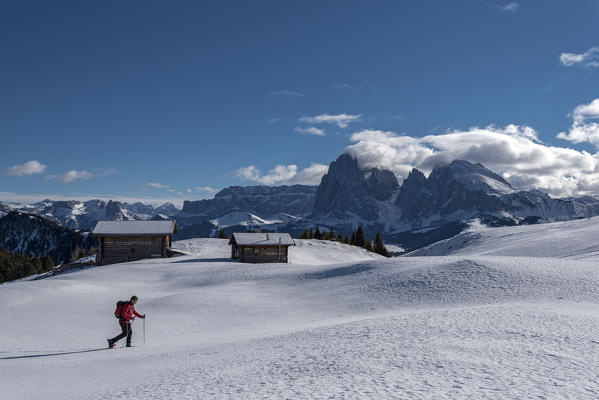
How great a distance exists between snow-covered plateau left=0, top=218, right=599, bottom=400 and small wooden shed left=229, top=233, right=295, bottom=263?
25.6m

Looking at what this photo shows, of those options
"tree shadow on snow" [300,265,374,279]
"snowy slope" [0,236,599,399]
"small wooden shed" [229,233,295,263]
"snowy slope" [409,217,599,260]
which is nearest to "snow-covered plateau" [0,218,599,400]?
"snowy slope" [0,236,599,399]

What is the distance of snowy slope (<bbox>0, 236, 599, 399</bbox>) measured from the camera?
8.08m

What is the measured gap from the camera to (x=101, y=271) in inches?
1711

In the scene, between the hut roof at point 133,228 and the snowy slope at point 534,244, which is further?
the hut roof at point 133,228

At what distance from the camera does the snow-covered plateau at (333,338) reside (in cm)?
809

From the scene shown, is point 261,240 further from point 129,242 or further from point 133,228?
point 129,242

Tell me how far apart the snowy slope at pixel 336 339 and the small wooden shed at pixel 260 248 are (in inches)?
1074

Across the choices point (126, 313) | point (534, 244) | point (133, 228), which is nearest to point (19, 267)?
point (133, 228)

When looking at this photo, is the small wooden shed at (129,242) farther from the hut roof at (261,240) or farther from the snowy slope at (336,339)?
the snowy slope at (336,339)

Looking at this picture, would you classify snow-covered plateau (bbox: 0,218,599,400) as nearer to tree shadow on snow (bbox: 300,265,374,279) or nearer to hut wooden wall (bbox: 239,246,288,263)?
tree shadow on snow (bbox: 300,265,374,279)

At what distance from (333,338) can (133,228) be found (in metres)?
52.7

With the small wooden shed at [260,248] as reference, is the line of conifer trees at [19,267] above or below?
below

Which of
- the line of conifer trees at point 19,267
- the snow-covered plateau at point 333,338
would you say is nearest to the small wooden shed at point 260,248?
the snow-covered plateau at point 333,338

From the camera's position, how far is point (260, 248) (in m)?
58.6
